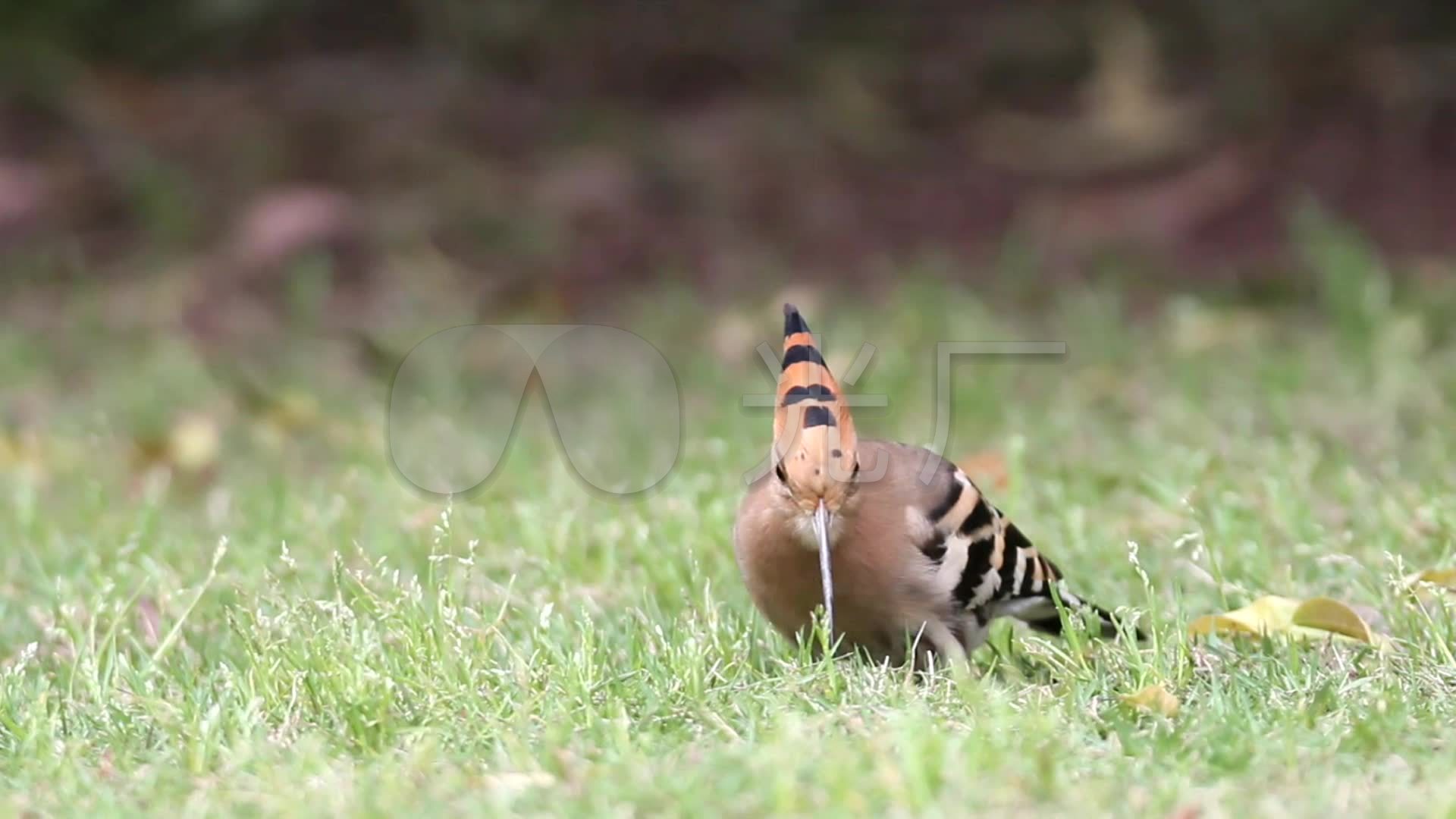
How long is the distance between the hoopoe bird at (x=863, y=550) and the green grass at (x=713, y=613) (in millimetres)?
102

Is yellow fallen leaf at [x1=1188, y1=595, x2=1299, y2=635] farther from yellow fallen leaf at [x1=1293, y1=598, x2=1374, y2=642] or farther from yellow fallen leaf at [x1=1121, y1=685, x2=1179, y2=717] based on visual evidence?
yellow fallen leaf at [x1=1121, y1=685, x2=1179, y2=717]

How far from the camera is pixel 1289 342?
6016 mm

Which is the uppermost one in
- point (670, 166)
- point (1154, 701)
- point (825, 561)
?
point (670, 166)

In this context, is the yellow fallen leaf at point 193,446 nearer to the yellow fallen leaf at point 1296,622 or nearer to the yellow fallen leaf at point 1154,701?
the yellow fallen leaf at point 1296,622

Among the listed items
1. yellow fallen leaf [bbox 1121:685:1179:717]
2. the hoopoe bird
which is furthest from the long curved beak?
yellow fallen leaf [bbox 1121:685:1179:717]

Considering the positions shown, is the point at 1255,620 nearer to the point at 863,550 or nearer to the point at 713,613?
the point at 863,550

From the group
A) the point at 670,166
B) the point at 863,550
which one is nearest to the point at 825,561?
the point at 863,550

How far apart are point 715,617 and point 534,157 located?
5179mm

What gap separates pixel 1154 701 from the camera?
9.14 ft

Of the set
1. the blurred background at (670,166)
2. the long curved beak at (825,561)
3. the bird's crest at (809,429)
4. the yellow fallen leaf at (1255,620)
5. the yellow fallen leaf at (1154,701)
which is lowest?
the yellow fallen leaf at (1154,701)

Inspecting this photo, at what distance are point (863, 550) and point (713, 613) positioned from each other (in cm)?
32

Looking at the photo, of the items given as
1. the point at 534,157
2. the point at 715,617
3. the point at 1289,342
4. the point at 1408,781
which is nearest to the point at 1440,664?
the point at 1408,781

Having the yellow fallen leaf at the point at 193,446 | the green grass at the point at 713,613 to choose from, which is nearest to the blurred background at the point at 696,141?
the green grass at the point at 713,613

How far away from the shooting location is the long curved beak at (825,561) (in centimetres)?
305
